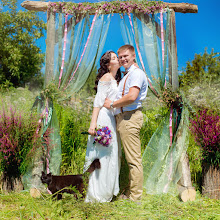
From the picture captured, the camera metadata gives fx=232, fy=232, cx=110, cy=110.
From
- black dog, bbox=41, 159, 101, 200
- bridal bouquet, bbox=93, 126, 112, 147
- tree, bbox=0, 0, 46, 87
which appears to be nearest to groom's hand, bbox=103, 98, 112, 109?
bridal bouquet, bbox=93, 126, 112, 147

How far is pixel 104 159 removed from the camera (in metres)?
2.88

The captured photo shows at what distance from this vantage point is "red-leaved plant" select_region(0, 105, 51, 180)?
10.1ft

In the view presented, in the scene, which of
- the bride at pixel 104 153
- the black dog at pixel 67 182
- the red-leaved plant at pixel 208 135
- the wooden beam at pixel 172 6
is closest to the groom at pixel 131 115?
the bride at pixel 104 153

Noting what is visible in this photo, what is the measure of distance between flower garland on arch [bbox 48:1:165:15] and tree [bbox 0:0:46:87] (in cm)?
990

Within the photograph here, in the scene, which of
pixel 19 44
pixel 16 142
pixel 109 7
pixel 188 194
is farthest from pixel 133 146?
pixel 19 44

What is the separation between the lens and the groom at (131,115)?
2.76 m

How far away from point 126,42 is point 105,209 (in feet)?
7.87

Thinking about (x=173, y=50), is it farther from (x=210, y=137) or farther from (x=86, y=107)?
(x=86, y=107)

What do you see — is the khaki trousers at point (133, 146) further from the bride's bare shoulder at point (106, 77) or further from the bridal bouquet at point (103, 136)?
the bride's bare shoulder at point (106, 77)

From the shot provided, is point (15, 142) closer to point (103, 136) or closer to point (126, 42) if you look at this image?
point (103, 136)

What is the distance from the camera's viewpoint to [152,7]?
3.56 m

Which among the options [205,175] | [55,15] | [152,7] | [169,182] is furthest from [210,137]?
[55,15]

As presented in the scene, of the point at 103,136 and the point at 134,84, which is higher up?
the point at 134,84

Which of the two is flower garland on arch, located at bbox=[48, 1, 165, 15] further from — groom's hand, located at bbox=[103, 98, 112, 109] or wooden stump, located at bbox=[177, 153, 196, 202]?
wooden stump, located at bbox=[177, 153, 196, 202]
